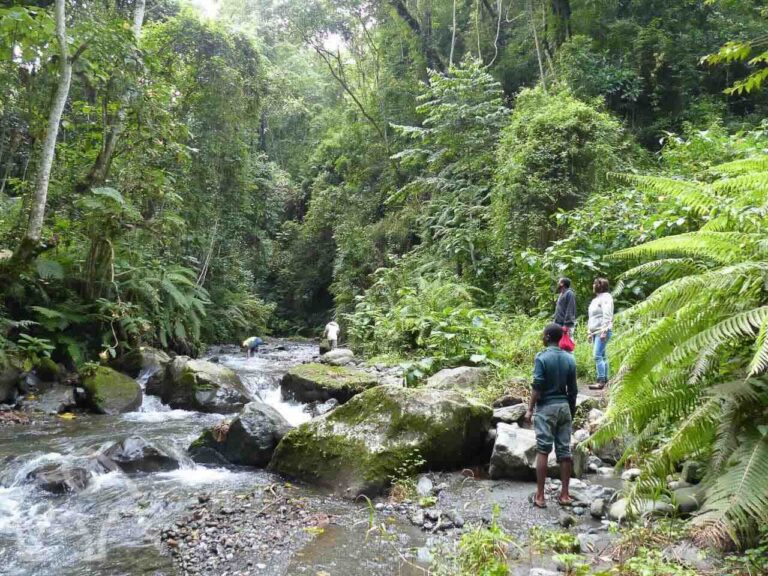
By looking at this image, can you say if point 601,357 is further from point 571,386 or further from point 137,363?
point 137,363

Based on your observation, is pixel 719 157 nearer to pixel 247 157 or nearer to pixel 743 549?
pixel 743 549

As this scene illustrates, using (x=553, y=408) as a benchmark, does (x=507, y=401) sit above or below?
below

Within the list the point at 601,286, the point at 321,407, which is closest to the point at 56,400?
the point at 321,407

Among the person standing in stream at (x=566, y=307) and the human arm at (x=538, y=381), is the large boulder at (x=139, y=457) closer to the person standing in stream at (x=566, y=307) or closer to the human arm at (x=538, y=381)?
the human arm at (x=538, y=381)

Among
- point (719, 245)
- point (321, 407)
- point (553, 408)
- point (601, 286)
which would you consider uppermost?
point (719, 245)

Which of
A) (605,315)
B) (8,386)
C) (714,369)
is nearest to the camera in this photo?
(714,369)

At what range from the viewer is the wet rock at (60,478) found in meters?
5.80

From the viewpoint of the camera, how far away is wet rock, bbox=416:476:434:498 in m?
5.36

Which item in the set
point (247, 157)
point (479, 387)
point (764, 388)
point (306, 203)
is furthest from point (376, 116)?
point (764, 388)

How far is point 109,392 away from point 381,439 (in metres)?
6.34

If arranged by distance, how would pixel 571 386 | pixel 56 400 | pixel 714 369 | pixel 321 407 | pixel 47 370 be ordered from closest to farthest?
pixel 714 369 → pixel 571 386 → pixel 56 400 → pixel 321 407 → pixel 47 370

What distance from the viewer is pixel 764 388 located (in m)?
3.52

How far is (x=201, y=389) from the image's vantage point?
1002 cm

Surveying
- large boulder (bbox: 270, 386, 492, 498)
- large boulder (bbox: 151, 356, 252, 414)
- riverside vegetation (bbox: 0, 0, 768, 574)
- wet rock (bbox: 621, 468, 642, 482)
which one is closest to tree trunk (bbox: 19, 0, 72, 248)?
riverside vegetation (bbox: 0, 0, 768, 574)
